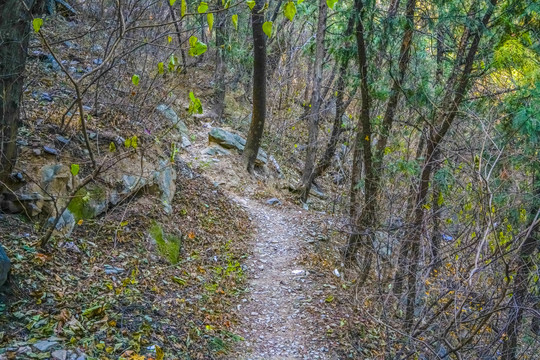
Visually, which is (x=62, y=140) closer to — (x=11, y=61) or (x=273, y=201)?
(x=11, y=61)

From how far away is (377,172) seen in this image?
23.5 feet

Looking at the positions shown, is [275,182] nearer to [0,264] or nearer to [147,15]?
[147,15]

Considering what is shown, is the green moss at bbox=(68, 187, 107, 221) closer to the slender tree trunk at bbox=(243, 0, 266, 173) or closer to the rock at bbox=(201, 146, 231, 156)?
the slender tree trunk at bbox=(243, 0, 266, 173)

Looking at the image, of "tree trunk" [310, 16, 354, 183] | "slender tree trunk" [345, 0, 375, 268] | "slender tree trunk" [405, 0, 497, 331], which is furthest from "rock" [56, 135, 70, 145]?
"tree trunk" [310, 16, 354, 183]

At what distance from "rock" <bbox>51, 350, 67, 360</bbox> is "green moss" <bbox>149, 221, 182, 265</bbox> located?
279 centimetres

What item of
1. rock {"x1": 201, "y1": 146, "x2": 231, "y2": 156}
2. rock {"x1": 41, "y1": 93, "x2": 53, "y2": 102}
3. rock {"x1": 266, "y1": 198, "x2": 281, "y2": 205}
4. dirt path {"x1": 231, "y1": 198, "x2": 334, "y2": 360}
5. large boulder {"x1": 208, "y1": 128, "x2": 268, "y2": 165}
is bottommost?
dirt path {"x1": 231, "y1": 198, "x2": 334, "y2": 360}

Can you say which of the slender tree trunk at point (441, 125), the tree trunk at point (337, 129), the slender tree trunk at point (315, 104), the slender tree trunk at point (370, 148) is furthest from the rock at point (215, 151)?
the slender tree trunk at point (441, 125)

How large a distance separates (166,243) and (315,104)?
244 inches

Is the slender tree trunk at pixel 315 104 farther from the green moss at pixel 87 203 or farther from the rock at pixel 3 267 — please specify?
the rock at pixel 3 267

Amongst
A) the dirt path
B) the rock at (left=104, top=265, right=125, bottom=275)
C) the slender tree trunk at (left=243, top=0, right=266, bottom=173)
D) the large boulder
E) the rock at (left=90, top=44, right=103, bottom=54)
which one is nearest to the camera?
the rock at (left=104, top=265, right=125, bottom=275)

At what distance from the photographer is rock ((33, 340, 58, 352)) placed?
299cm

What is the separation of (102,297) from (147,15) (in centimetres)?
691

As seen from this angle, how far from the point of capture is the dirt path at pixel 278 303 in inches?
192

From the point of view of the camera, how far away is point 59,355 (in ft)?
9.80
